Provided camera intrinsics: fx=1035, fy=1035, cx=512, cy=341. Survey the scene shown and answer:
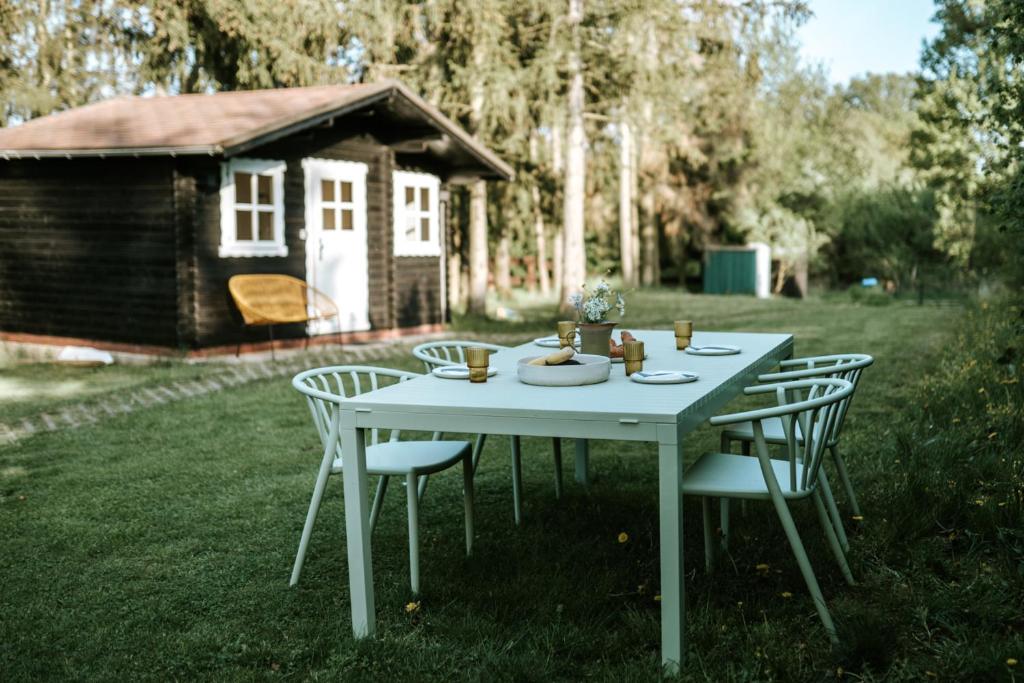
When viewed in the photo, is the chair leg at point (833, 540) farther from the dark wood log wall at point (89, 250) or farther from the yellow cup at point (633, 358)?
the dark wood log wall at point (89, 250)

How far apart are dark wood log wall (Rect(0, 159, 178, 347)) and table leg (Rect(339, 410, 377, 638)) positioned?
8202 mm

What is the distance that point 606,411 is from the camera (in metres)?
3.08

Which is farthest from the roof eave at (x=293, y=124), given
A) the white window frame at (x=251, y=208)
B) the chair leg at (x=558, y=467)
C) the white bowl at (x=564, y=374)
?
the white bowl at (x=564, y=374)

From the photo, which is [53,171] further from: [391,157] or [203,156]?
[391,157]

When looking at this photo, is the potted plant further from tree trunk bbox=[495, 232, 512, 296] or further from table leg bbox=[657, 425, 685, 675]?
tree trunk bbox=[495, 232, 512, 296]

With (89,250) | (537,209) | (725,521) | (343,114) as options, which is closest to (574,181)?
(537,209)

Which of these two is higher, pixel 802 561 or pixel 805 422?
pixel 805 422

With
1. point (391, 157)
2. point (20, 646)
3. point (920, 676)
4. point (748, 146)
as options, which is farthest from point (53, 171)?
point (748, 146)

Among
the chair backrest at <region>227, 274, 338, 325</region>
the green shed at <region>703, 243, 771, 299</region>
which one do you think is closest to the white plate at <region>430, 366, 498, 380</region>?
the chair backrest at <region>227, 274, 338, 325</region>

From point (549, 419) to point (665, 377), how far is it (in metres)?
0.71

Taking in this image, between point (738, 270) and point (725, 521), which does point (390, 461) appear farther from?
point (738, 270)

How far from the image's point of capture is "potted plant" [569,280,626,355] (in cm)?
426

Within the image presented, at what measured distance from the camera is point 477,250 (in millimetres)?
16188

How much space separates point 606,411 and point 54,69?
18.1 meters
